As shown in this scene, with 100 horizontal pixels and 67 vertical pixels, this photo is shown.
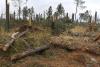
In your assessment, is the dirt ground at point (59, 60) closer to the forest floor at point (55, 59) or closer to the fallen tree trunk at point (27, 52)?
the forest floor at point (55, 59)

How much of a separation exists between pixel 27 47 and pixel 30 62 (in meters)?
1.24

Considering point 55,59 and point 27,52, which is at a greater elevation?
point 27,52

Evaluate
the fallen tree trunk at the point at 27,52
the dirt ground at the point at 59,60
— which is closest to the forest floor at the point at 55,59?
the dirt ground at the point at 59,60

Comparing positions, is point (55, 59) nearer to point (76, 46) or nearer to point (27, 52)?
point (27, 52)

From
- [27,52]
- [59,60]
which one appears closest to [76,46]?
Answer: [59,60]

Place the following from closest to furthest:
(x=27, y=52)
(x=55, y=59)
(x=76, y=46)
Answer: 1. (x=27, y=52)
2. (x=55, y=59)
3. (x=76, y=46)

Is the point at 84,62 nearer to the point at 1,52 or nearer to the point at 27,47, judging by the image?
the point at 27,47

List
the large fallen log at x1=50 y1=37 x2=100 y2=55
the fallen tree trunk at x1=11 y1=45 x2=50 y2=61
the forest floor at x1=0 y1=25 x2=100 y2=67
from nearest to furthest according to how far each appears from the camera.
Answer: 1. the forest floor at x1=0 y1=25 x2=100 y2=67
2. the fallen tree trunk at x1=11 y1=45 x2=50 y2=61
3. the large fallen log at x1=50 y1=37 x2=100 y2=55

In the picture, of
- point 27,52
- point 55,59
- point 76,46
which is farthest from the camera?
point 76,46

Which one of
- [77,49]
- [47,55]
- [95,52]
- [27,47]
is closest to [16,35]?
[27,47]

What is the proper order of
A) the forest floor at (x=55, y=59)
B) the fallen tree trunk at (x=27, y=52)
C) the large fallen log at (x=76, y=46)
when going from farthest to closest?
the large fallen log at (x=76, y=46)
the fallen tree trunk at (x=27, y=52)
the forest floor at (x=55, y=59)

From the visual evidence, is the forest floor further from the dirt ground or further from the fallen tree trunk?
the fallen tree trunk

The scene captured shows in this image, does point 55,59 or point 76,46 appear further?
point 76,46

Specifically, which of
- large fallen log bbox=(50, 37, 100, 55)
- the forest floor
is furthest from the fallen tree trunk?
large fallen log bbox=(50, 37, 100, 55)
